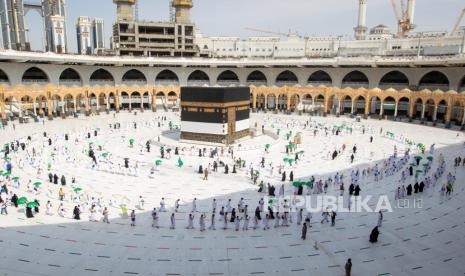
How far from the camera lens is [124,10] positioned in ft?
219

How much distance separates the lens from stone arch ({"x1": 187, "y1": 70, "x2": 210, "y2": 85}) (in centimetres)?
6058

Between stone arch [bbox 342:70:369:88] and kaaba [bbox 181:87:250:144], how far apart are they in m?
30.1

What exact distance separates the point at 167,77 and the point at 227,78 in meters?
11.1

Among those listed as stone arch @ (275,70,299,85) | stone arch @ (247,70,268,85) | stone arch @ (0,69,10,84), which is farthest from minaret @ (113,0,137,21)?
stone arch @ (275,70,299,85)

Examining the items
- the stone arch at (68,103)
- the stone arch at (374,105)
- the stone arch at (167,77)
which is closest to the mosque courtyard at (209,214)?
the stone arch at (68,103)

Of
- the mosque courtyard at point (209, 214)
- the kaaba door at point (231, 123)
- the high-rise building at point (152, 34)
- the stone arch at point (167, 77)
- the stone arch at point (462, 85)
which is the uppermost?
the high-rise building at point (152, 34)

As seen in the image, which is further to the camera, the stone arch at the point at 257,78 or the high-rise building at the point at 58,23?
the high-rise building at the point at 58,23

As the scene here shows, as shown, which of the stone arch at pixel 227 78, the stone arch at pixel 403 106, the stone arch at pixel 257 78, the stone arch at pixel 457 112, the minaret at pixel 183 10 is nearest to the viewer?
the stone arch at pixel 457 112

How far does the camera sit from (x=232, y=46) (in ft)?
264

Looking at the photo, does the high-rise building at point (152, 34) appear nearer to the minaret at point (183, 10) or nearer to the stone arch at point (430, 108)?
the minaret at point (183, 10)

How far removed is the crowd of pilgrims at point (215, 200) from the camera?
14.9 metres

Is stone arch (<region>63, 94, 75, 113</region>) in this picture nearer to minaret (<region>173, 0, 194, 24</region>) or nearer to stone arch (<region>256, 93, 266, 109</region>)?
minaret (<region>173, 0, 194, 24</region>)

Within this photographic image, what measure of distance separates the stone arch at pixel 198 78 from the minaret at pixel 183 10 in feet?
50.1

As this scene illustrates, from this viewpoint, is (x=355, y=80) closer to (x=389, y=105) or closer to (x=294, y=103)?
(x=389, y=105)
